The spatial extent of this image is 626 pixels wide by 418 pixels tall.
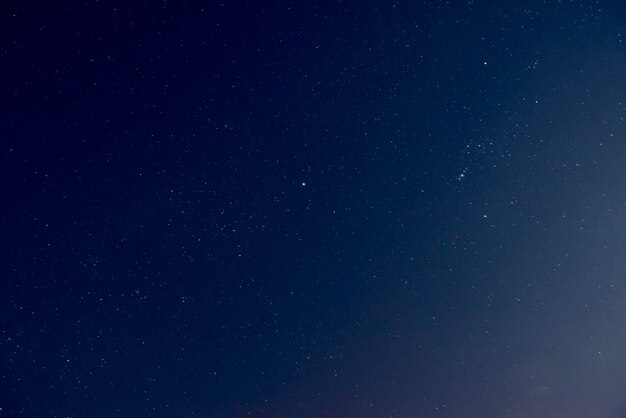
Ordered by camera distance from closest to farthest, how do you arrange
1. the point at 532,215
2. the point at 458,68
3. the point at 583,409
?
the point at 458,68 < the point at 532,215 < the point at 583,409

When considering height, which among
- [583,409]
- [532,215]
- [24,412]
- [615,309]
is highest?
[532,215]

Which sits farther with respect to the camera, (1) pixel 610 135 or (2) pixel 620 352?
(2) pixel 620 352

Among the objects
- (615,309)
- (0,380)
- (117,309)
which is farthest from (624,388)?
(0,380)

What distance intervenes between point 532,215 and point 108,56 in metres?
1.36

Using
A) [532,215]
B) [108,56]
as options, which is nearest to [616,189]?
[532,215]

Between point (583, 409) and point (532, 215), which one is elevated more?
point (532, 215)

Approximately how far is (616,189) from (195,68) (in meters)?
1.38

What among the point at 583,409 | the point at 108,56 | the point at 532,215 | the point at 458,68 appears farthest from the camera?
the point at 583,409

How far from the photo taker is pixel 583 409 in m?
1.45

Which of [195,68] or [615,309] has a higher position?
[195,68]

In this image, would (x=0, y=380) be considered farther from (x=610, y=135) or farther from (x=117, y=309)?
(x=610, y=135)

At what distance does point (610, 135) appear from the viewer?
1.31m

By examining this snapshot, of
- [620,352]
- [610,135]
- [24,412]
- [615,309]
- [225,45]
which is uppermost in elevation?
[225,45]

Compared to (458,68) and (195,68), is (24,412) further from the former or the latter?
(458,68)
